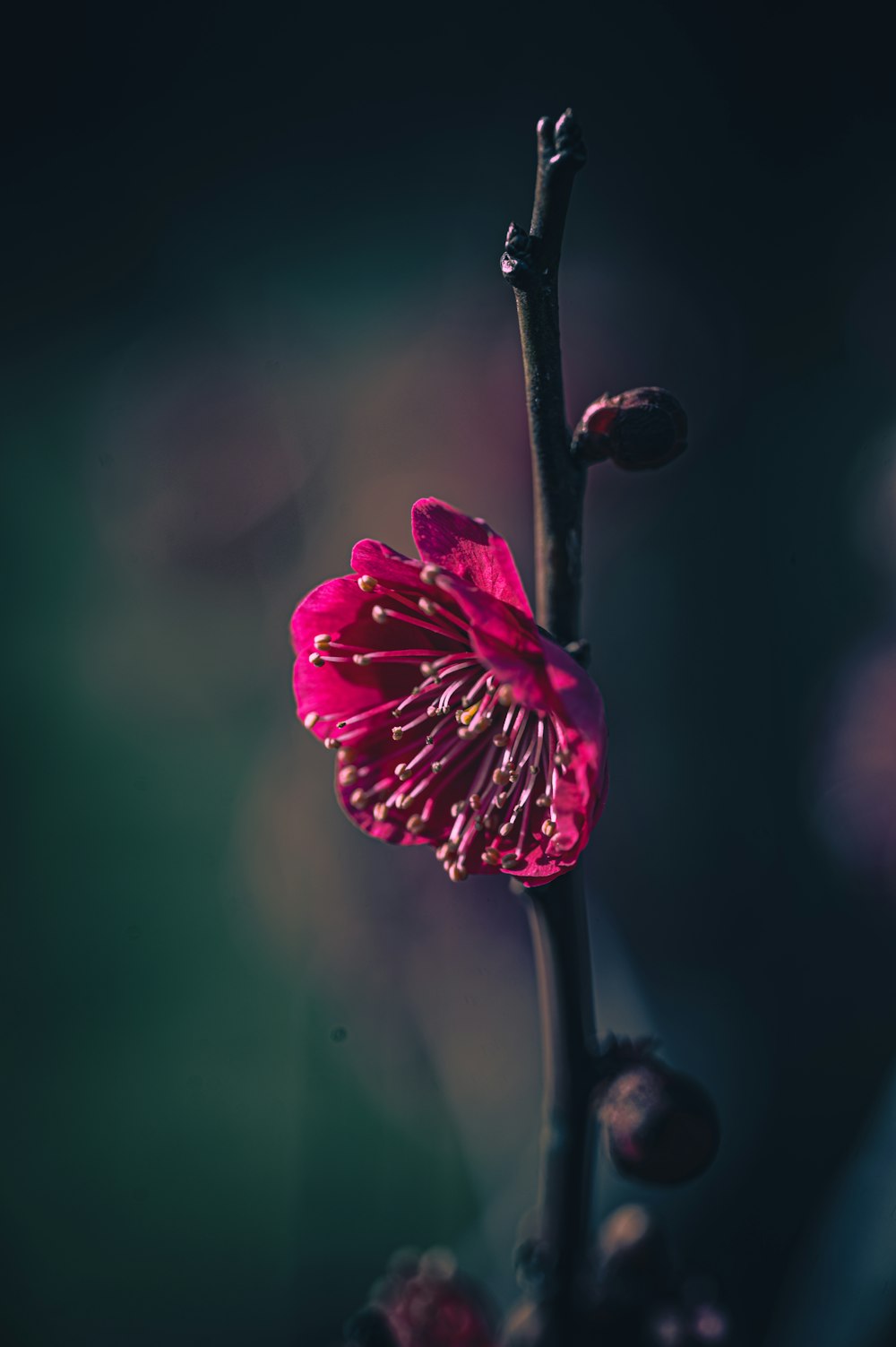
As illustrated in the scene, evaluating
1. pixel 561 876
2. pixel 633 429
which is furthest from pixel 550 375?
pixel 561 876

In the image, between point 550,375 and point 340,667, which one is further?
point 340,667

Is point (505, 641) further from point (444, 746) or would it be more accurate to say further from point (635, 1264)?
point (635, 1264)

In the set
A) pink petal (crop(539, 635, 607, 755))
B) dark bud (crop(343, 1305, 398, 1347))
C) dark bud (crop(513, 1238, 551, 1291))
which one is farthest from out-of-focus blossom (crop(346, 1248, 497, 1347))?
pink petal (crop(539, 635, 607, 755))

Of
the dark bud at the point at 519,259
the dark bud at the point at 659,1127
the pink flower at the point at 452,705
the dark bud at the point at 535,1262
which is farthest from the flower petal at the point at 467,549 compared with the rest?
the dark bud at the point at 535,1262

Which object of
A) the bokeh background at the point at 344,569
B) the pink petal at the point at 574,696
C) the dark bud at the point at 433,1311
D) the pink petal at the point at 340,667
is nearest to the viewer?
the pink petal at the point at 574,696

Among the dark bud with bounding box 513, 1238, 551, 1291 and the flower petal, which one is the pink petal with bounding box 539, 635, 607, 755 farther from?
the dark bud with bounding box 513, 1238, 551, 1291

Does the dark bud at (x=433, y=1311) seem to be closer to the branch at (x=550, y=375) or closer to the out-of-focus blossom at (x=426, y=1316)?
the out-of-focus blossom at (x=426, y=1316)
